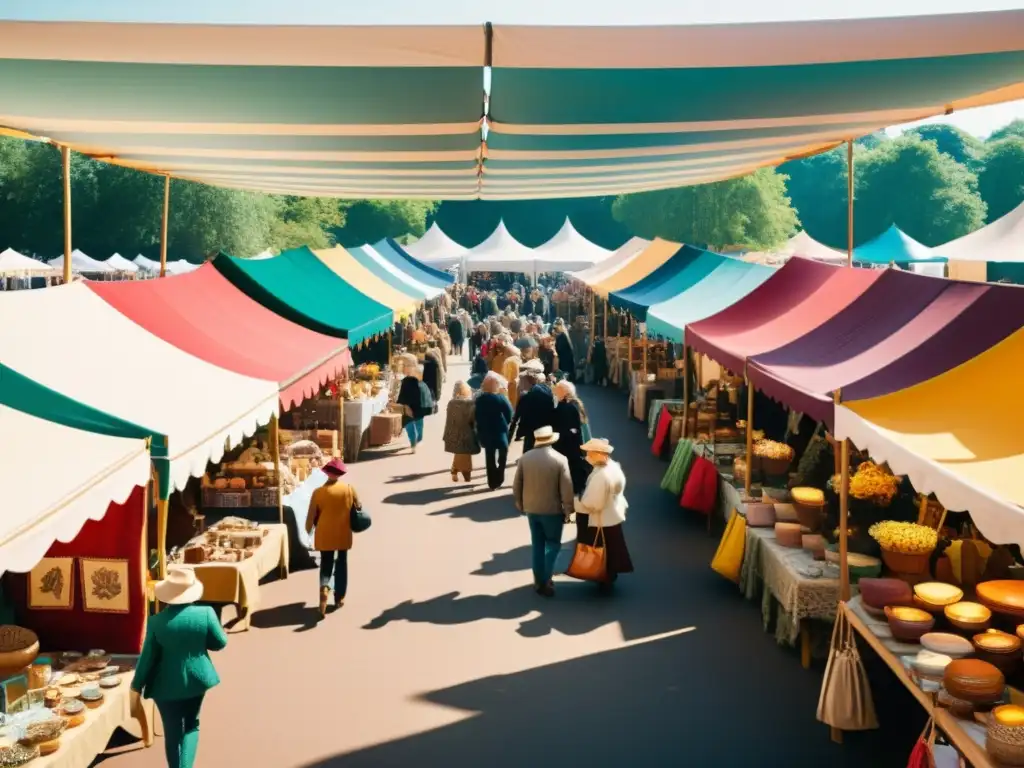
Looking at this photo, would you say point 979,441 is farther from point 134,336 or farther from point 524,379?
point 524,379

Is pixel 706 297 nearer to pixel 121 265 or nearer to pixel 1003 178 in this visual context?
pixel 121 265

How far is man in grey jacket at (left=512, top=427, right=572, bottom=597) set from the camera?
24.8ft

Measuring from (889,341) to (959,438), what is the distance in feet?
7.65

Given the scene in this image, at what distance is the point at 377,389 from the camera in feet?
47.6

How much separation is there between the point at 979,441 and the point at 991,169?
6493cm

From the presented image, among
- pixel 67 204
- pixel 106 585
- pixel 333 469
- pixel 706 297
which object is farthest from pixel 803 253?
pixel 106 585

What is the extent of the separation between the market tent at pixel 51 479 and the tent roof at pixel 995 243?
1839 centimetres

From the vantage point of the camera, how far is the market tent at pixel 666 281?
1516 centimetres

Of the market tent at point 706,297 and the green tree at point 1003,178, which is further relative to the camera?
the green tree at point 1003,178

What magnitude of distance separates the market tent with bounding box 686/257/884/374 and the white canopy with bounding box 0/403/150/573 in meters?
5.08

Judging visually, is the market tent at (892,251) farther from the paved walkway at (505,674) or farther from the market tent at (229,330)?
the paved walkway at (505,674)

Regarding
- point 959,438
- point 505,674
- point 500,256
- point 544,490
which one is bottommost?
point 505,674

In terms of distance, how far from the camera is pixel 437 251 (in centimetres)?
3250

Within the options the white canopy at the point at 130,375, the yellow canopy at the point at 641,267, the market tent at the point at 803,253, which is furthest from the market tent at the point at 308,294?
the market tent at the point at 803,253
